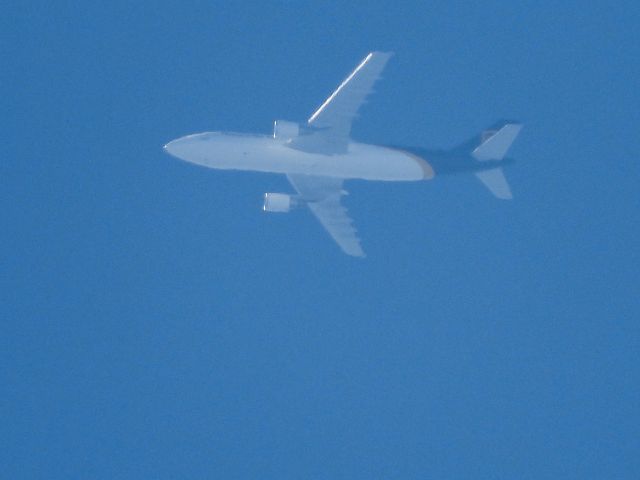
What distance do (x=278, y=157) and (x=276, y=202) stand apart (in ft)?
9.46

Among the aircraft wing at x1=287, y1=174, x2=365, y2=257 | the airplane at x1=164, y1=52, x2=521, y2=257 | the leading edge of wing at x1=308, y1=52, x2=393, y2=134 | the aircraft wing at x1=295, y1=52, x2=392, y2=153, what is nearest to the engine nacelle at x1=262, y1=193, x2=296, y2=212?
the airplane at x1=164, y1=52, x2=521, y2=257

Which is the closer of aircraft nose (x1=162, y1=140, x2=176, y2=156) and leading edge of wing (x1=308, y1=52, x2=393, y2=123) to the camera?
leading edge of wing (x1=308, y1=52, x2=393, y2=123)

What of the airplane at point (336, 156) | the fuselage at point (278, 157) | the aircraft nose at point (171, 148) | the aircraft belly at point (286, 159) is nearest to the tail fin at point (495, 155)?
the airplane at point (336, 156)

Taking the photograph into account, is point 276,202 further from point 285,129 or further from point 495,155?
point 495,155

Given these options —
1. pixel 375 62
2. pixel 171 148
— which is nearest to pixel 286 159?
pixel 171 148

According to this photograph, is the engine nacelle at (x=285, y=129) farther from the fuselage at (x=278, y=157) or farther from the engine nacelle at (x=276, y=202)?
the engine nacelle at (x=276, y=202)

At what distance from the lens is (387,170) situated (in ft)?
147

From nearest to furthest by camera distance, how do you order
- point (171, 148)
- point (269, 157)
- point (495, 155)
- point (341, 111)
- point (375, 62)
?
point (375, 62) < point (341, 111) < point (269, 157) < point (171, 148) < point (495, 155)

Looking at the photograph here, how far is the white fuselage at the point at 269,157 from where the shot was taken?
43406 mm

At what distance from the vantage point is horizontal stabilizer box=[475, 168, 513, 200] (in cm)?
4712

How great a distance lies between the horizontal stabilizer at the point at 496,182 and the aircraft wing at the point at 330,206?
705cm

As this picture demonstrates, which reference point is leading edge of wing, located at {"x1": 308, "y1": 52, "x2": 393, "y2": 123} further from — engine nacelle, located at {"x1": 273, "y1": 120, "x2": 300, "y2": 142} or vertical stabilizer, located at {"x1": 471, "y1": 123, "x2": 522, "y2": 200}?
vertical stabilizer, located at {"x1": 471, "y1": 123, "x2": 522, "y2": 200}

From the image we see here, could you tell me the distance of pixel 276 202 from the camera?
4566cm

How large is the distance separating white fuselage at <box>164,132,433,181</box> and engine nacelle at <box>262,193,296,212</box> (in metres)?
2.06
